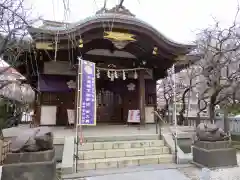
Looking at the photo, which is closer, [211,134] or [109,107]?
[211,134]

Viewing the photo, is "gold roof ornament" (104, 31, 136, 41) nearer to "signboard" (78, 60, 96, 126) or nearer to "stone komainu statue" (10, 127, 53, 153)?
"signboard" (78, 60, 96, 126)

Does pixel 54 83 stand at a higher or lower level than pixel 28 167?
higher

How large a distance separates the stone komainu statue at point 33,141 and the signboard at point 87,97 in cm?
140

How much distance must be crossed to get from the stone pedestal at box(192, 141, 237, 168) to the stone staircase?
34.8 inches

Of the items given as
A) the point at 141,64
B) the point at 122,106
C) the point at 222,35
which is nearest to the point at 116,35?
the point at 141,64

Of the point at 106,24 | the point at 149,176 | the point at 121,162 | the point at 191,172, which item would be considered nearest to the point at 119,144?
the point at 121,162

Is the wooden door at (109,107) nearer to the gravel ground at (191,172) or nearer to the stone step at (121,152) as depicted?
the stone step at (121,152)

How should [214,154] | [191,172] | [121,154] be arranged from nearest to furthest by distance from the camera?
[191,172], [214,154], [121,154]

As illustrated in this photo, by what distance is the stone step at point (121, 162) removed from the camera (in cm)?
574

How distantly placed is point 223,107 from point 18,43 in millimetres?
11170

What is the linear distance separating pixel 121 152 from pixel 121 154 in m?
0.06

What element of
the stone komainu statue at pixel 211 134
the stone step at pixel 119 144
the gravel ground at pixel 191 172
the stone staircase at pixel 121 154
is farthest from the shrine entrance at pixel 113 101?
the gravel ground at pixel 191 172

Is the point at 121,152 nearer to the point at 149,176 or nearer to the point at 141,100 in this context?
the point at 149,176

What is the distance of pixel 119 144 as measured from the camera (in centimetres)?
667
